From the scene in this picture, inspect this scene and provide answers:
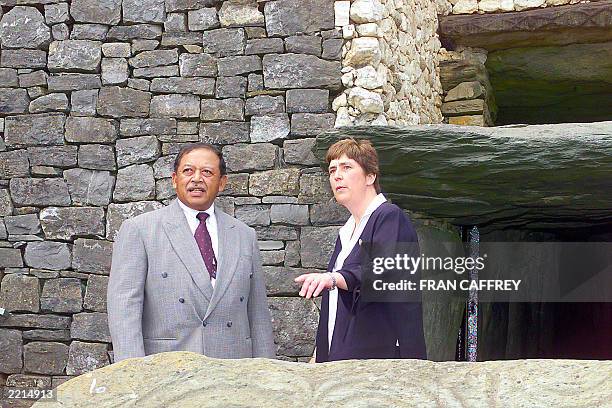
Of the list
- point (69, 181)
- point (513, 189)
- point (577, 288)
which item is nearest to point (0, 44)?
point (69, 181)

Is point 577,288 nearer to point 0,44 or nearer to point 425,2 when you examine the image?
point 425,2

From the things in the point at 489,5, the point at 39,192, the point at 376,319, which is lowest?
the point at 376,319

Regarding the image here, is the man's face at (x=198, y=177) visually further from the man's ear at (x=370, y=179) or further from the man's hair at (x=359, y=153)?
the man's ear at (x=370, y=179)

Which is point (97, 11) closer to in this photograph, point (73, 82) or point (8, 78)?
point (73, 82)

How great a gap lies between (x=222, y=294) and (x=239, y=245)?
0.23 metres

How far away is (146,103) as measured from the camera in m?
5.09

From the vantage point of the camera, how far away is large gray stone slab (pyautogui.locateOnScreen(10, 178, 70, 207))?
515 centimetres

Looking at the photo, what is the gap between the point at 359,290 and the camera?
3.18 metres

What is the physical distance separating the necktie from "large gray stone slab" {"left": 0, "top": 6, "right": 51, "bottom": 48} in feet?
7.52

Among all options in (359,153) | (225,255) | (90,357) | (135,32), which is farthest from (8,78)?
(359,153)

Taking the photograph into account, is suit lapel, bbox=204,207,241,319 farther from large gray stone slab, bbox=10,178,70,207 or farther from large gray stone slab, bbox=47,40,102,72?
large gray stone slab, bbox=47,40,102,72

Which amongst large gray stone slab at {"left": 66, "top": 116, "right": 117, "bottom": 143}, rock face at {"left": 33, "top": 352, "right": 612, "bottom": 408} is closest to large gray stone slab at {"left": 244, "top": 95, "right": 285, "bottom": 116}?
large gray stone slab at {"left": 66, "top": 116, "right": 117, "bottom": 143}

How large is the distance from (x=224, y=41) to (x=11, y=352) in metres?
2.08

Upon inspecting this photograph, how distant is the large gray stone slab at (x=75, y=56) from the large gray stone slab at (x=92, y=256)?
96cm
